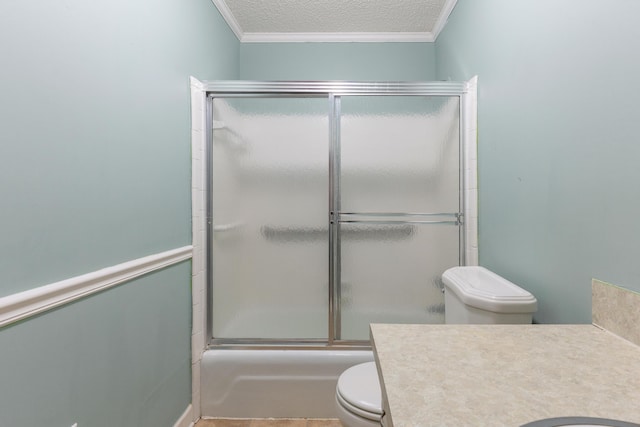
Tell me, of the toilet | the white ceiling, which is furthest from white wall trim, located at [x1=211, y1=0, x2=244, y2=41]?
the toilet

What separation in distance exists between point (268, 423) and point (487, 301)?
4.61 feet

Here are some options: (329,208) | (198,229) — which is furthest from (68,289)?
(329,208)

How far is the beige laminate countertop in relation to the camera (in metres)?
0.54

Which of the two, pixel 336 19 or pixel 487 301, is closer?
pixel 487 301

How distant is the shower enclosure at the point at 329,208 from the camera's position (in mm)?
1968

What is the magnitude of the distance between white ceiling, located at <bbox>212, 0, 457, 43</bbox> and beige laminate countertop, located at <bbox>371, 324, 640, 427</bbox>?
7.32ft

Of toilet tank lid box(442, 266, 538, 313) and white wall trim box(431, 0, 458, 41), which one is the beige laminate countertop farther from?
white wall trim box(431, 0, 458, 41)

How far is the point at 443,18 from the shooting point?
7.89 feet

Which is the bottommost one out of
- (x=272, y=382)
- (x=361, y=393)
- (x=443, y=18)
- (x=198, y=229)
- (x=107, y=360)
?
(x=272, y=382)

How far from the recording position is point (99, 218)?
43.9 inches

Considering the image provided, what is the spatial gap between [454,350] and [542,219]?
0.74m

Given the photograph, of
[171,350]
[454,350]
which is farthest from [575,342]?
[171,350]

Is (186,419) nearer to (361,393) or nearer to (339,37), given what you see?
(361,393)

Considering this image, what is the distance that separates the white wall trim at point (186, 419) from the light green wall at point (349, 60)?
2433mm
